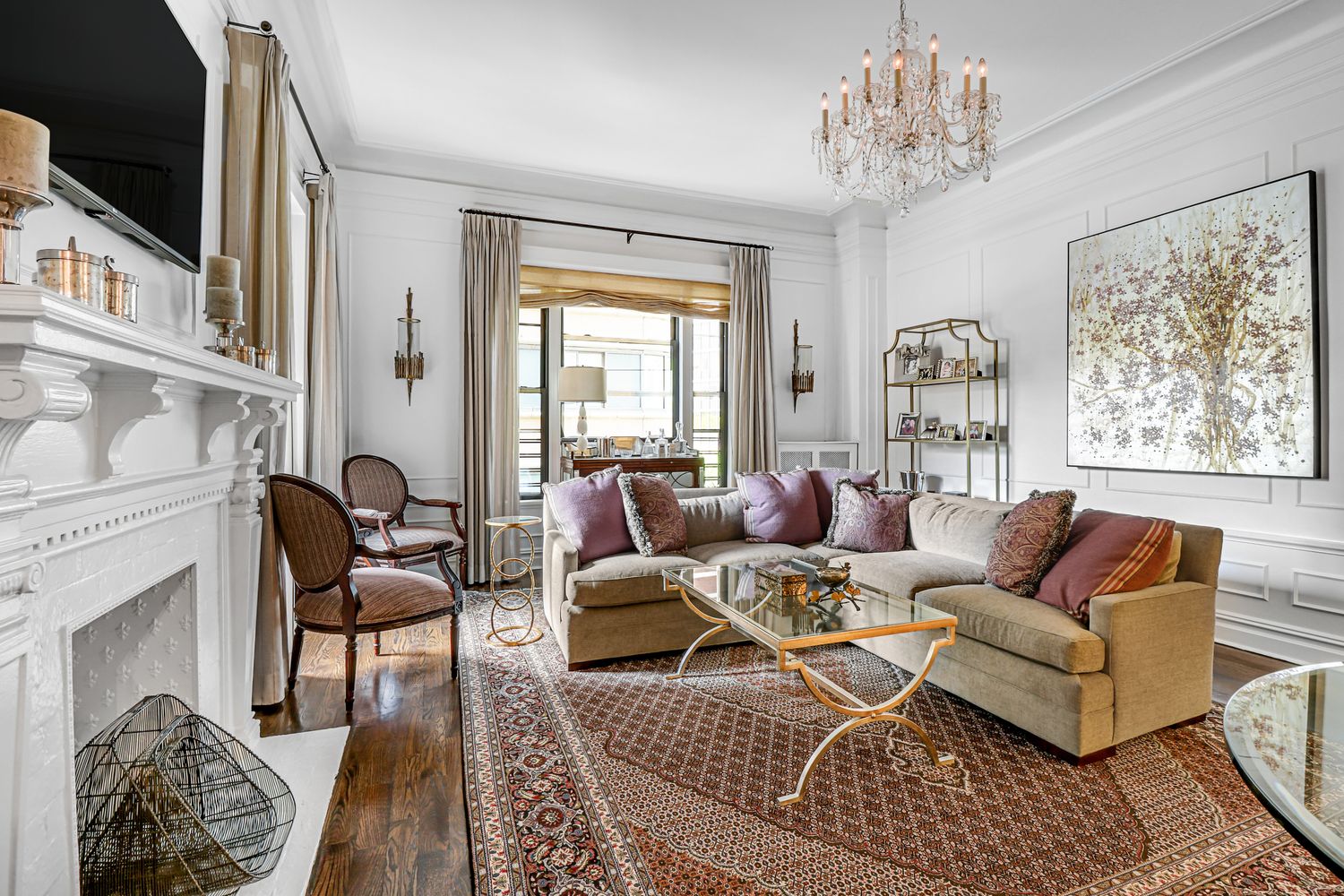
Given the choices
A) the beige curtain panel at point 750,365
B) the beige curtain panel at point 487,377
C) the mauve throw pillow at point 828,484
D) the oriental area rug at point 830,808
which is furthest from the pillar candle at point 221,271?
the beige curtain panel at point 750,365

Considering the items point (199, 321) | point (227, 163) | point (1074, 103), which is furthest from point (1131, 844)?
point (1074, 103)

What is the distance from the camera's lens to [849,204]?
5.61 metres

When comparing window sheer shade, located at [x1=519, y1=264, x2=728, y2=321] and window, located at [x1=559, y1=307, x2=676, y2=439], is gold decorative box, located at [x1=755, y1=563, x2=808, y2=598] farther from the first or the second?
window sheer shade, located at [x1=519, y1=264, x2=728, y2=321]

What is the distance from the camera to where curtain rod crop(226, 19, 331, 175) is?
8.28 ft

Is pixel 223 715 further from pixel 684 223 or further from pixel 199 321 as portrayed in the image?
pixel 684 223

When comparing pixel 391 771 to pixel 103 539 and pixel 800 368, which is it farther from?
pixel 800 368

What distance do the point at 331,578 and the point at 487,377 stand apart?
8.41ft

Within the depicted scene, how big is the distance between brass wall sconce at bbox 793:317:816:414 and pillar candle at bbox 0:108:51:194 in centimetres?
532

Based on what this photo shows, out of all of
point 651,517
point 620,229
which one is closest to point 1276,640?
point 651,517

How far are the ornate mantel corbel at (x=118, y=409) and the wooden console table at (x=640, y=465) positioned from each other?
364 centimetres

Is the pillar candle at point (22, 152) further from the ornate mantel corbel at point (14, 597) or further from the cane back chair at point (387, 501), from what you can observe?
the cane back chair at point (387, 501)

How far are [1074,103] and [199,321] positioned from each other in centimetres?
451

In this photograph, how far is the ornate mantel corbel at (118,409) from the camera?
4.38ft

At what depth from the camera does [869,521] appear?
12.1ft
